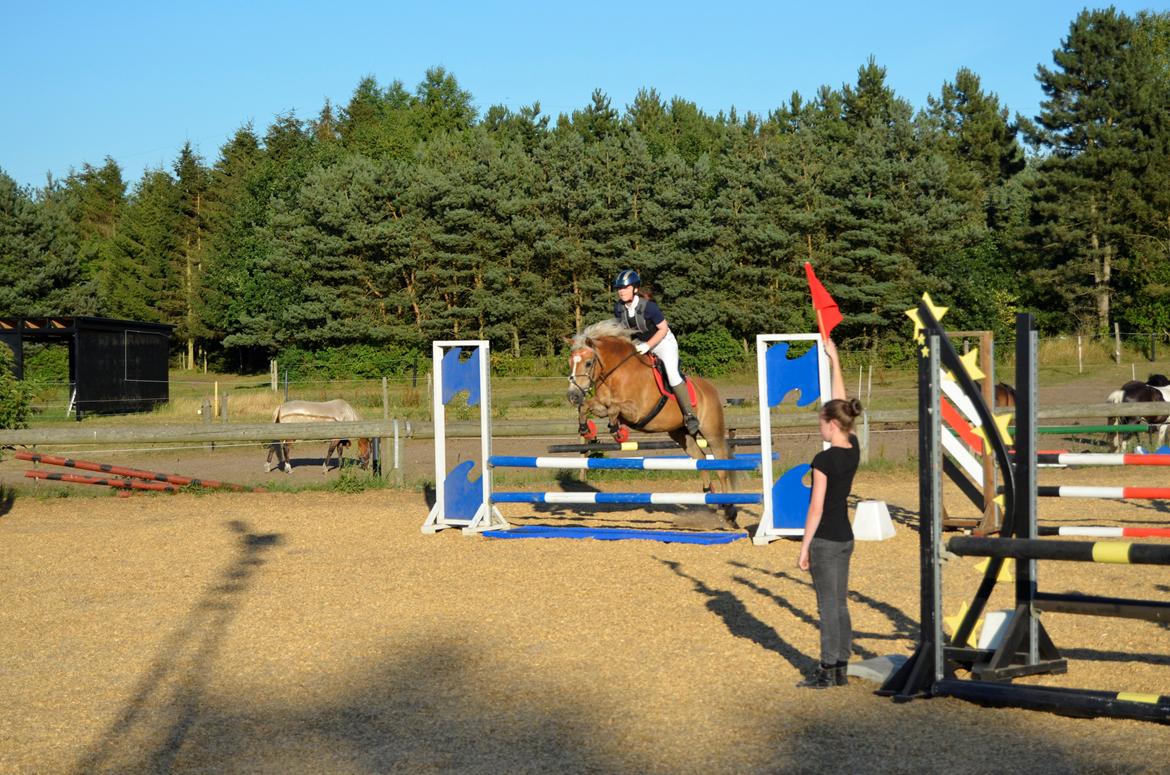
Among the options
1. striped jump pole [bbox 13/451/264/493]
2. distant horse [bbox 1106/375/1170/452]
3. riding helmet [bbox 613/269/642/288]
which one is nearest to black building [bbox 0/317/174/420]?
striped jump pole [bbox 13/451/264/493]

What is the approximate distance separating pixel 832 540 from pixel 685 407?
258 inches

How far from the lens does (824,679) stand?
21.6ft

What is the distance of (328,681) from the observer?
23.2ft

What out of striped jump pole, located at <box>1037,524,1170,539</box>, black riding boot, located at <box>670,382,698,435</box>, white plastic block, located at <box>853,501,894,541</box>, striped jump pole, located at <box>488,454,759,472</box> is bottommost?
white plastic block, located at <box>853,501,894,541</box>

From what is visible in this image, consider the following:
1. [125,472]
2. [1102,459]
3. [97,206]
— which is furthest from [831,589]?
[97,206]

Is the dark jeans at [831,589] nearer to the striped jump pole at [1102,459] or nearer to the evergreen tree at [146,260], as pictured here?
the striped jump pole at [1102,459]

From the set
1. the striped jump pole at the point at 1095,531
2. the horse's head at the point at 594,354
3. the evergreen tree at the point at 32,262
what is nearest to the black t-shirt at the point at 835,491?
the striped jump pole at the point at 1095,531

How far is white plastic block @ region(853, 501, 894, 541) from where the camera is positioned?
1178 cm

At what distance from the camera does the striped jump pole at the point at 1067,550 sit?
217 inches

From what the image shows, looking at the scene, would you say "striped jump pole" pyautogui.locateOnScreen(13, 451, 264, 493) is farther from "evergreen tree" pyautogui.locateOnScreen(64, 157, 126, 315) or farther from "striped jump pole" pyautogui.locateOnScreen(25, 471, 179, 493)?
"evergreen tree" pyautogui.locateOnScreen(64, 157, 126, 315)

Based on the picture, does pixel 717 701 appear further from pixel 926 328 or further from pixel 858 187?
pixel 858 187

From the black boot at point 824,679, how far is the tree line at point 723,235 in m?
41.3

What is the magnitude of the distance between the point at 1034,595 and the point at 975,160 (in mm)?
68342

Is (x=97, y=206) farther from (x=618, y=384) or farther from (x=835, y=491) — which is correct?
(x=835, y=491)
